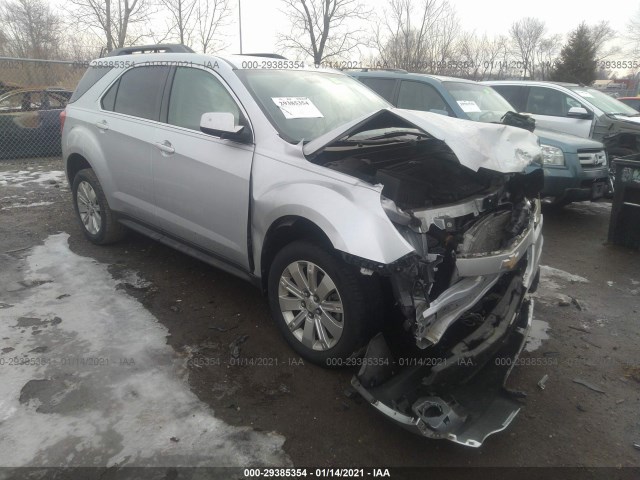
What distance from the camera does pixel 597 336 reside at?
3510mm

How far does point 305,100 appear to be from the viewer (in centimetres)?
354

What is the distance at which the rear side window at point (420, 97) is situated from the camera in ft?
21.9

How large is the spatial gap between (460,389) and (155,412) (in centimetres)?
161

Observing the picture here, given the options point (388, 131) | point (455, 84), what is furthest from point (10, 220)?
point (455, 84)

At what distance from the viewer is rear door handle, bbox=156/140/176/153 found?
371cm

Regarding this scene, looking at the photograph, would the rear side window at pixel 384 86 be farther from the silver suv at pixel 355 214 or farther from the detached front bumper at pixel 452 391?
the detached front bumper at pixel 452 391

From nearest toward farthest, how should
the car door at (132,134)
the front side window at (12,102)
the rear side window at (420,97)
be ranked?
the car door at (132,134) < the rear side window at (420,97) < the front side window at (12,102)

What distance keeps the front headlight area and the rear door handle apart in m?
4.75

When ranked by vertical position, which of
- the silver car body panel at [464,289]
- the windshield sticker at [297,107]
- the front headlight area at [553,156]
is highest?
the windshield sticker at [297,107]

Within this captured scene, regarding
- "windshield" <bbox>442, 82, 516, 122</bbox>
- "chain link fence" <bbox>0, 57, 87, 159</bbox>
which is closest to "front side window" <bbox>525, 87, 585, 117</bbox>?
"windshield" <bbox>442, 82, 516, 122</bbox>

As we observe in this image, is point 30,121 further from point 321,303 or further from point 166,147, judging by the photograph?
point 321,303

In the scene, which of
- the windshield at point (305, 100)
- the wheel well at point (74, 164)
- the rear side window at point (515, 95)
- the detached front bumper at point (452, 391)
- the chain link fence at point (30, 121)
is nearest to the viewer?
the detached front bumper at point (452, 391)

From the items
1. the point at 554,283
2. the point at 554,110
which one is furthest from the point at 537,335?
the point at 554,110

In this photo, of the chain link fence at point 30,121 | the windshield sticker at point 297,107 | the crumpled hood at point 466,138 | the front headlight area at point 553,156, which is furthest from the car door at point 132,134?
the chain link fence at point 30,121
